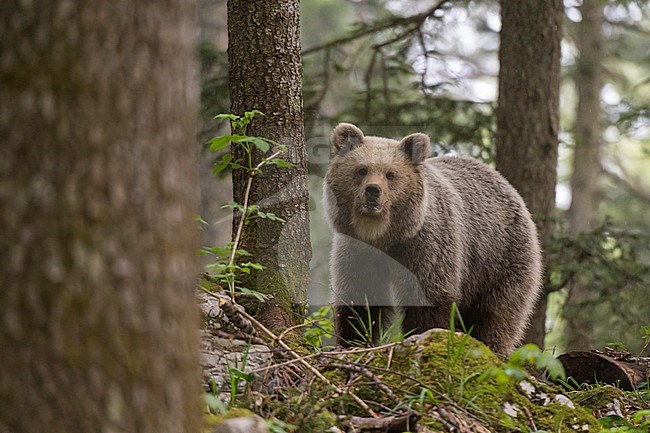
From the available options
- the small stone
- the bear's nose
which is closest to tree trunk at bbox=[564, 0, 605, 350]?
the bear's nose

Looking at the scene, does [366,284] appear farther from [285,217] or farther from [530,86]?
[530,86]

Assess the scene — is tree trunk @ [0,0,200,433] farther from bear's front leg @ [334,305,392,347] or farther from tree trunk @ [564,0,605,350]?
tree trunk @ [564,0,605,350]

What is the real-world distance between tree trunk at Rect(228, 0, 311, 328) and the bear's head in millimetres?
748

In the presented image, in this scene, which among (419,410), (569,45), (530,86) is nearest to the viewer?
(419,410)

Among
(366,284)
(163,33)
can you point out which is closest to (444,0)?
(366,284)

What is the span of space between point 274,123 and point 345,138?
1035 mm

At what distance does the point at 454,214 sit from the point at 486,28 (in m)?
10.9

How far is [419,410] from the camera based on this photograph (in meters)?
3.21

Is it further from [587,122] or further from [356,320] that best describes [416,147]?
[587,122]

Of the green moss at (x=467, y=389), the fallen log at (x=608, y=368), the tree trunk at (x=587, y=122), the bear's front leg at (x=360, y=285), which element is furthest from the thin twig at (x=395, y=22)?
the green moss at (x=467, y=389)

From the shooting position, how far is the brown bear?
18.6 ft

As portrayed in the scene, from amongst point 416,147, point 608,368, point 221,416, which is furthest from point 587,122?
point 221,416

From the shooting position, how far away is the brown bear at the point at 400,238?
568 cm

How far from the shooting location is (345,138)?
5.86 m
